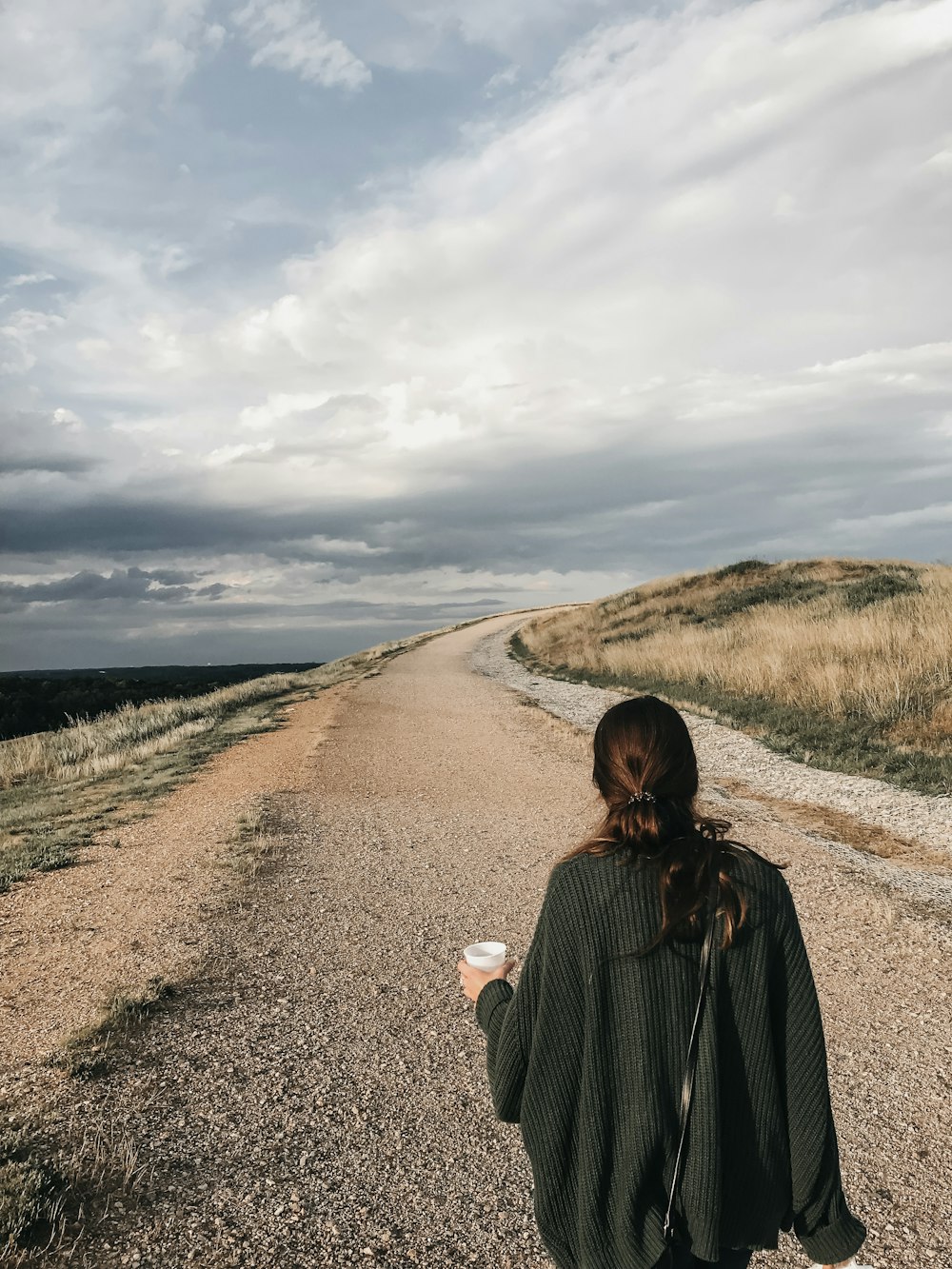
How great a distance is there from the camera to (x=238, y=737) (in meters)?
16.3

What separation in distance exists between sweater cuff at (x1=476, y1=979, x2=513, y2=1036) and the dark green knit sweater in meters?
0.19

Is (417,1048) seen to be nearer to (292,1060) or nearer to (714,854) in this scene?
(292,1060)

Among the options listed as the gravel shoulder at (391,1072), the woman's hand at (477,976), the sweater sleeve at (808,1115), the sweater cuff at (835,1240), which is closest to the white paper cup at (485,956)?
the woman's hand at (477,976)

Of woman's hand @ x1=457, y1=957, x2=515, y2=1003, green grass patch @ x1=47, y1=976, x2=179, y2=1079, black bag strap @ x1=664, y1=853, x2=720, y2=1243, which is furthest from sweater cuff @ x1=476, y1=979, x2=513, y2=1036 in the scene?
green grass patch @ x1=47, y1=976, x2=179, y2=1079

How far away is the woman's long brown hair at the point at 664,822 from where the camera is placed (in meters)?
1.73

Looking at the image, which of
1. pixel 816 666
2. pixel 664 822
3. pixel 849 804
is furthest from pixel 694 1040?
pixel 816 666

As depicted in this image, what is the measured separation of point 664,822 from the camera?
1.76 meters

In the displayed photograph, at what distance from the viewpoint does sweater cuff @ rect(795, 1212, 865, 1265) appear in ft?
5.97

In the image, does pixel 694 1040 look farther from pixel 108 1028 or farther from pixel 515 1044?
pixel 108 1028

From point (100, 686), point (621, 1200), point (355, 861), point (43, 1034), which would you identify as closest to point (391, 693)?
point (355, 861)

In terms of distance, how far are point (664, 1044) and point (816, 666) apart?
52.2ft

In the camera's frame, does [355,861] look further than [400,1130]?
Yes

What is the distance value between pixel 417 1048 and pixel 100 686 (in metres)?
51.6

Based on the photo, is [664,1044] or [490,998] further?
[490,998]
